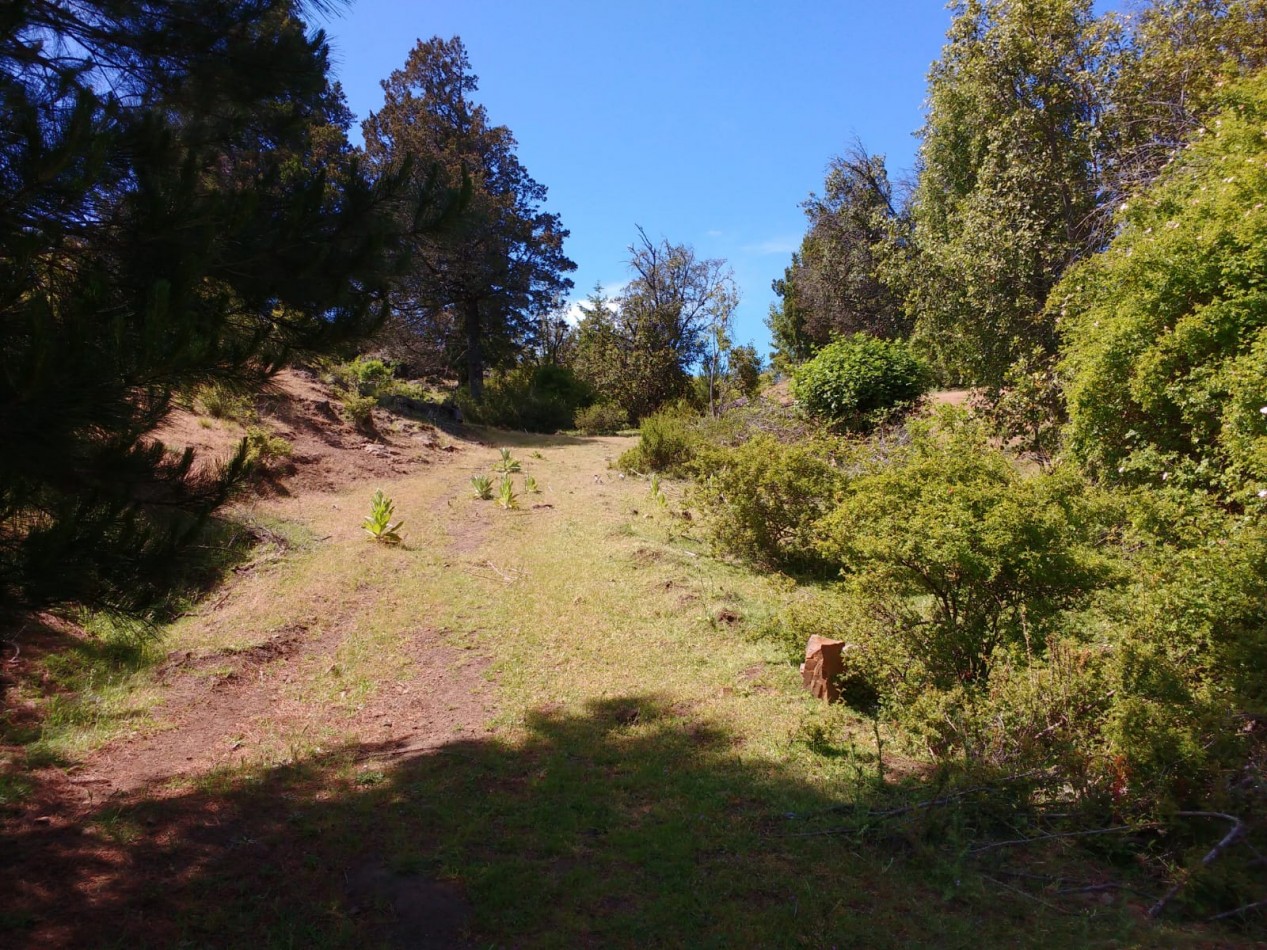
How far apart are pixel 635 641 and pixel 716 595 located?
1.24 m

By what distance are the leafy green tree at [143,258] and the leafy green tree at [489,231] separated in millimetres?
17697

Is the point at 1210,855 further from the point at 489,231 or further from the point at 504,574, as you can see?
the point at 489,231

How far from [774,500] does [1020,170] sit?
25.4 ft

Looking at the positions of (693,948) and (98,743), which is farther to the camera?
(98,743)

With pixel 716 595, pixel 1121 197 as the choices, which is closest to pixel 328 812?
pixel 716 595

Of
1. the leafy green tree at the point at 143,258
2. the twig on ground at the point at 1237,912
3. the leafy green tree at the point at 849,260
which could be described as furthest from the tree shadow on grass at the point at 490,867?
the leafy green tree at the point at 849,260

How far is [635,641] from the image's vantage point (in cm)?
667

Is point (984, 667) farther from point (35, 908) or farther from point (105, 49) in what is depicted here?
point (105, 49)

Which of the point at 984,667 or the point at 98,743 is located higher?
the point at 984,667

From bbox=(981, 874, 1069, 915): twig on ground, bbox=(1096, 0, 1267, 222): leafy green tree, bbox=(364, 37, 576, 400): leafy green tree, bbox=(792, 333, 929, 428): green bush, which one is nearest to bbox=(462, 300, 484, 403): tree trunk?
bbox=(364, 37, 576, 400): leafy green tree

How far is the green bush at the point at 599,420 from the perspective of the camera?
24859mm

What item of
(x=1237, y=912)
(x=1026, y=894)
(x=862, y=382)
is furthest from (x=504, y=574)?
(x=862, y=382)

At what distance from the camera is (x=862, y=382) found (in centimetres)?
1444

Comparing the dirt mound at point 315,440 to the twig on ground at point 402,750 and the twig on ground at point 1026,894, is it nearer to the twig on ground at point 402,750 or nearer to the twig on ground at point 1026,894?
the twig on ground at point 402,750
